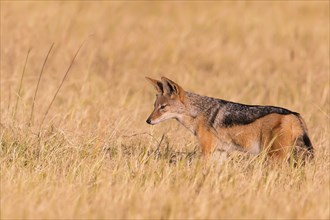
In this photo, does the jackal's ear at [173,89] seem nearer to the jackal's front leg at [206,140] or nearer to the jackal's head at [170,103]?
the jackal's head at [170,103]

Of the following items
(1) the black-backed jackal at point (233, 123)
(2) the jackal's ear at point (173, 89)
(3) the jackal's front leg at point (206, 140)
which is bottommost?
(3) the jackal's front leg at point (206, 140)

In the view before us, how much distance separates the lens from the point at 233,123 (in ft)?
25.7

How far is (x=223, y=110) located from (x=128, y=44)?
648 cm

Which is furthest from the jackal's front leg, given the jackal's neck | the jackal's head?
the jackal's head

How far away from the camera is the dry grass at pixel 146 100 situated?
6242 mm

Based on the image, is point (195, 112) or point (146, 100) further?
point (146, 100)

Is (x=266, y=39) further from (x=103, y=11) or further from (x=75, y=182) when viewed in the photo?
(x=75, y=182)

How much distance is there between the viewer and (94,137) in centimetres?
798

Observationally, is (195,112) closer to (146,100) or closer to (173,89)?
(173,89)

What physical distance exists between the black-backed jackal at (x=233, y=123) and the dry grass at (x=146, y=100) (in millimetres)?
202

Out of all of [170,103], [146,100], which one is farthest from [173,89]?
[146,100]

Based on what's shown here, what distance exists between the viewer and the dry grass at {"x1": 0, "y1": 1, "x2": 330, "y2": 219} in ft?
20.5

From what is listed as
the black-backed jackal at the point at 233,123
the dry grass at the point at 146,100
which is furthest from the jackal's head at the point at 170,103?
the dry grass at the point at 146,100

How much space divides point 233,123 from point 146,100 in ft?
14.5
